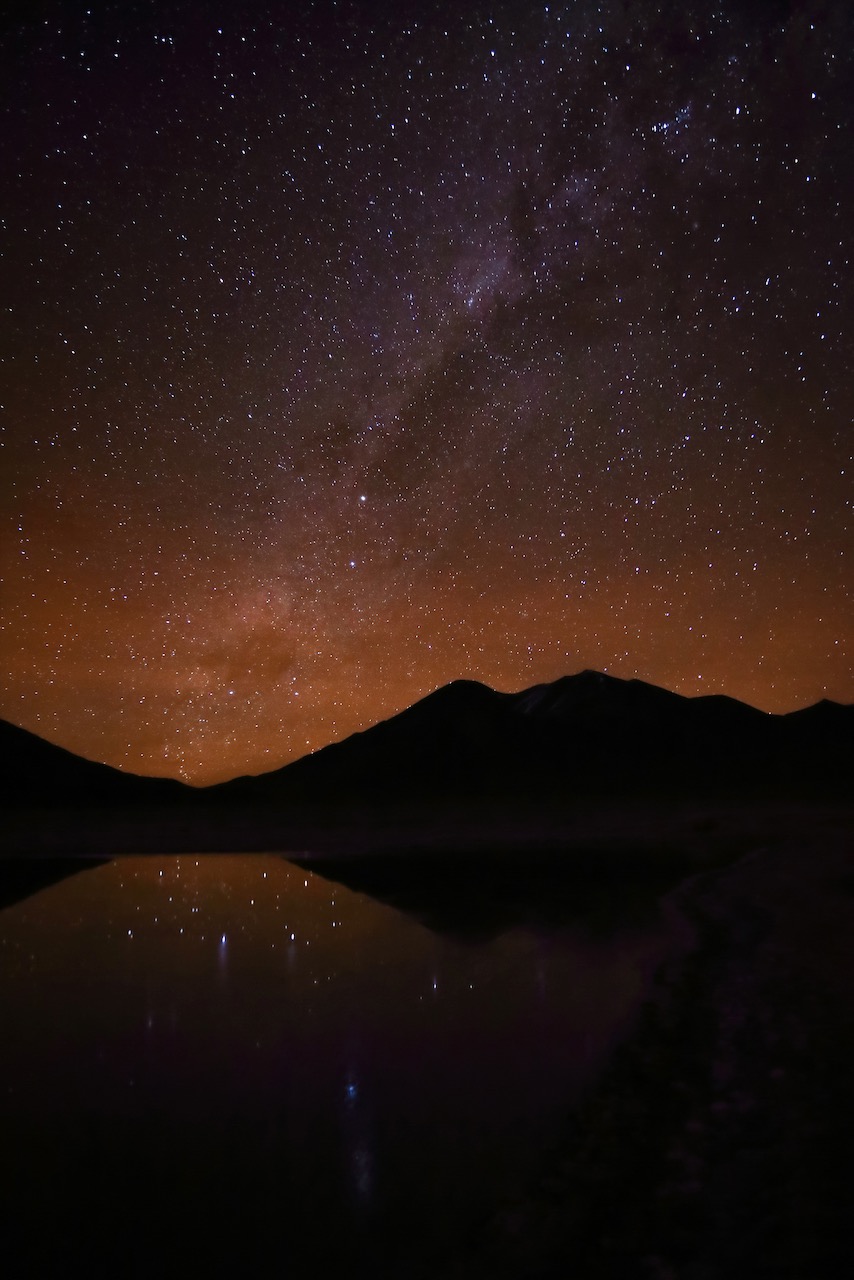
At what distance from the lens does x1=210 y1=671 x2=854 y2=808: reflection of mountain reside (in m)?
118

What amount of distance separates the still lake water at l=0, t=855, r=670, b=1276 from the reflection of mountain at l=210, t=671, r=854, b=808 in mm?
96546

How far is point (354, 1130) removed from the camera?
6059 mm

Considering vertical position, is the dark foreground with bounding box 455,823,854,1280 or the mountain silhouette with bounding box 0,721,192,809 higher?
the mountain silhouette with bounding box 0,721,192,809

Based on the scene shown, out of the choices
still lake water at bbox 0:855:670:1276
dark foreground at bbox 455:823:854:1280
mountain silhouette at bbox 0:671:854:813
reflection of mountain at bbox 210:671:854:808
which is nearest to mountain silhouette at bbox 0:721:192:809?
mountain silhouette at bbox 0:671:854:813

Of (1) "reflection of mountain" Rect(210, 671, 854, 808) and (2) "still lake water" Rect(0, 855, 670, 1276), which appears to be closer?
(2) "still lake water" Rect(0, 855, 670, 1276)

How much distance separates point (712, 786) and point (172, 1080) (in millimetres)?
115701

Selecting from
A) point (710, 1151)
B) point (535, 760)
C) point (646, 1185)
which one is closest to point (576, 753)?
point (535, 760)

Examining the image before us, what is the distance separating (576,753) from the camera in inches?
5497

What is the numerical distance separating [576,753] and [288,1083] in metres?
136

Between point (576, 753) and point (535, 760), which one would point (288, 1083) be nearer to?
point (535, 760)

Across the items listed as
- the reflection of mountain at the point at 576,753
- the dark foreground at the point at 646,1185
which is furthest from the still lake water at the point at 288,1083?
the reflection of mountain at the point at 576,753

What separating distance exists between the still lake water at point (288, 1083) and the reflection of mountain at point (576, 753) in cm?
9655

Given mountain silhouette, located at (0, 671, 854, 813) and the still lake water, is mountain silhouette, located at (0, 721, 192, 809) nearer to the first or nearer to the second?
mountain silhouette, located at (0, 671, 854, 813)

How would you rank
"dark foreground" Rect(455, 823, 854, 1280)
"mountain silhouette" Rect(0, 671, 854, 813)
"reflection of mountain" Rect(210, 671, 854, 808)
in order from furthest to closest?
1. "reflection of mountain" Rect(210, 671, 854, 808)
2. "mountain silhouette" Rect(0, 671, 854, 813)
3. "dark foreground" Rect(455, 823, 854, 1280)
